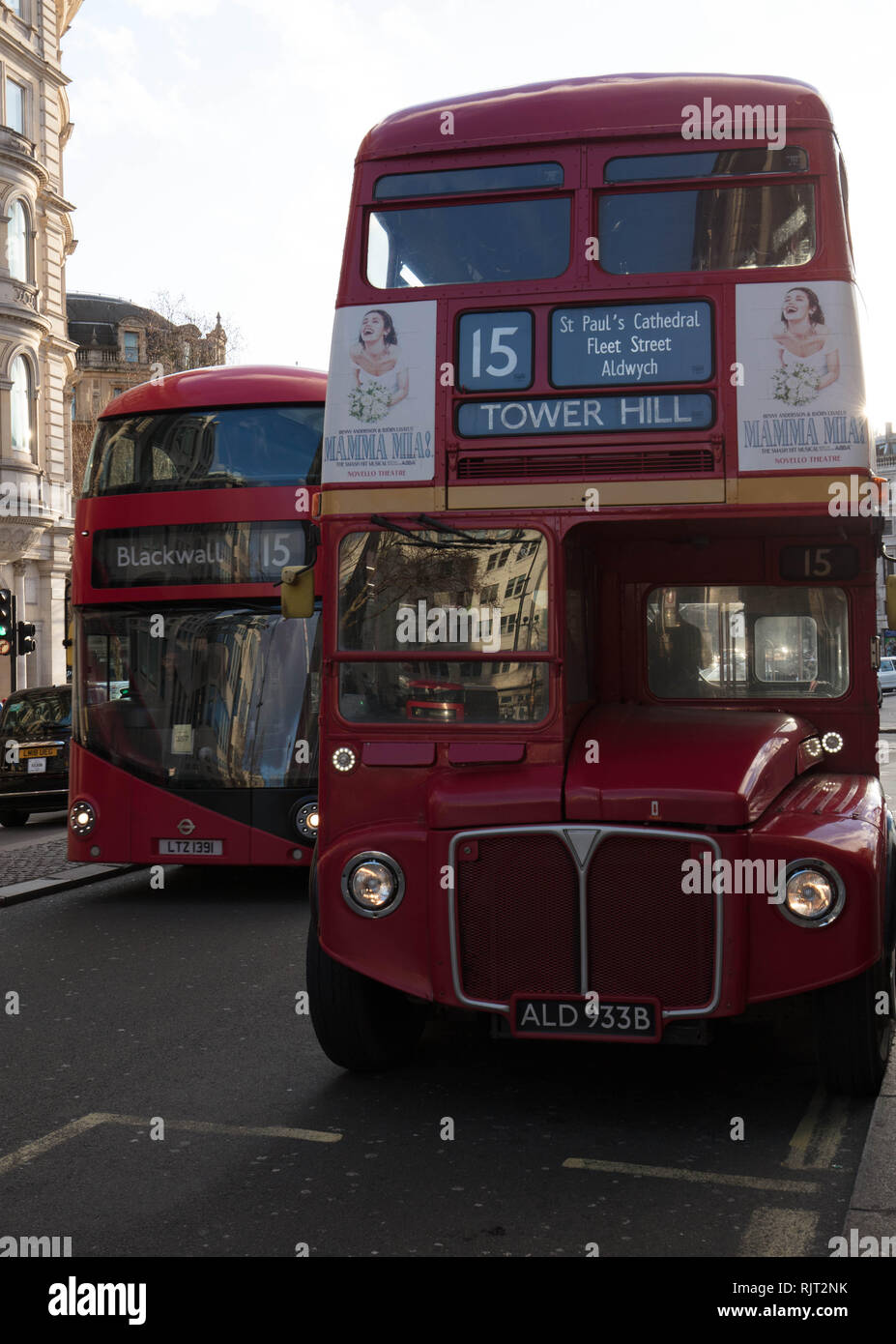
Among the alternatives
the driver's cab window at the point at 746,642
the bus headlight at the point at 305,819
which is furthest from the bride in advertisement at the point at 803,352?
the bus headlight at the point at 305,819

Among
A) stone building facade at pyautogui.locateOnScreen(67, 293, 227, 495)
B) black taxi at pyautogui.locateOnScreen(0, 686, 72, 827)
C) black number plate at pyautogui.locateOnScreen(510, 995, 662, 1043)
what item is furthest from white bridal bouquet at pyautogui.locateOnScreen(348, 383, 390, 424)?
stone building facade at pyautogui.locateOnScreen(67, 293, 227, 495)

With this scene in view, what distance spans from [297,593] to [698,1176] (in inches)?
124

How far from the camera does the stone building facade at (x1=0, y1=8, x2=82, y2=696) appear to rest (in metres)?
34.9

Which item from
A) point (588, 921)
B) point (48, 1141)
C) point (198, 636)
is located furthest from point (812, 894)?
point (198, 636)

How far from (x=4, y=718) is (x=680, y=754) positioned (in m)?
15.1

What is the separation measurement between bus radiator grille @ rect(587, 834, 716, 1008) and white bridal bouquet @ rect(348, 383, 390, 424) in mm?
2062

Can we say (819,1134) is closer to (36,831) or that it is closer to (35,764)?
(36,831)

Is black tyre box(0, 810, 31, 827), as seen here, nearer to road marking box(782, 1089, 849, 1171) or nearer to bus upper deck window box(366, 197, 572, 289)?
bus upper deck window box(366, 197, 572, 289)

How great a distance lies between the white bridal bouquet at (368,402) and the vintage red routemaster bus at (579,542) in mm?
11

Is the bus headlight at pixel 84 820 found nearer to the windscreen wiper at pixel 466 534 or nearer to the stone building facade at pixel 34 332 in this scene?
the windscreen wiper at pixel 466 534

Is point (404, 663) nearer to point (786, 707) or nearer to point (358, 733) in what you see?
point (358, 733)

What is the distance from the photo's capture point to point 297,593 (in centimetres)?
674

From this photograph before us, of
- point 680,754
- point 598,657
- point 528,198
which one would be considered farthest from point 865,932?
point 528,198

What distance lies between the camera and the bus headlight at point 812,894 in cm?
518
